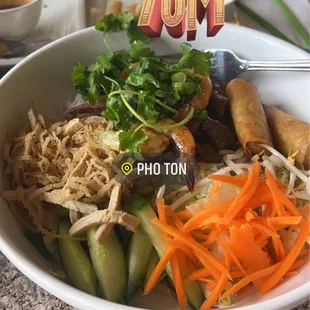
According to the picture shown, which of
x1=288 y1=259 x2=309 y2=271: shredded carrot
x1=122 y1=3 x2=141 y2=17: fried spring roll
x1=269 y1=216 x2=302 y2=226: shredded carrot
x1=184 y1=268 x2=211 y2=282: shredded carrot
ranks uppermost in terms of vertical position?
x1=122 y1=3 x2=141 y2=17: fried spring roll

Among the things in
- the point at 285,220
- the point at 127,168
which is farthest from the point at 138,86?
the point at 285,220

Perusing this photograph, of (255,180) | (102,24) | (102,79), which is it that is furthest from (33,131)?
(255,180)

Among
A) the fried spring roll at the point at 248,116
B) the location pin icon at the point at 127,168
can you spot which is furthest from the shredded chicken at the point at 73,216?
the fried spring roll at the point at 248,116

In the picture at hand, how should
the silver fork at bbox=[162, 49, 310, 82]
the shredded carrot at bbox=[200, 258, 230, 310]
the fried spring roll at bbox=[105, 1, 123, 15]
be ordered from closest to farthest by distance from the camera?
1. the shredded carrot at bbox=[200, 258, 230, 310]
2. the silver fork at bbox=[162, 49, 310, 82]
3. the fried spring roll at bbox=[105, 1, 123, 15]

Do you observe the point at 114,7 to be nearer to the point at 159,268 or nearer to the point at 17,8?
the point at 17,8

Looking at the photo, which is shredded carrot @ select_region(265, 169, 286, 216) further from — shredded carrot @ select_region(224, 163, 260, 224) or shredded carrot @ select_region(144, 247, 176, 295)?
shredded carrot @ select_region(144, 247, 176, 295)

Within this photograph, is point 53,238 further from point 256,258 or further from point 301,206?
point 301,206

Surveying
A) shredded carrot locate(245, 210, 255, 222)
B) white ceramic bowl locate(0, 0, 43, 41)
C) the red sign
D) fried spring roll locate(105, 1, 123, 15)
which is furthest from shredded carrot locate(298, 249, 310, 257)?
white ceramic bowl locate(0, 0, 43, 41)
